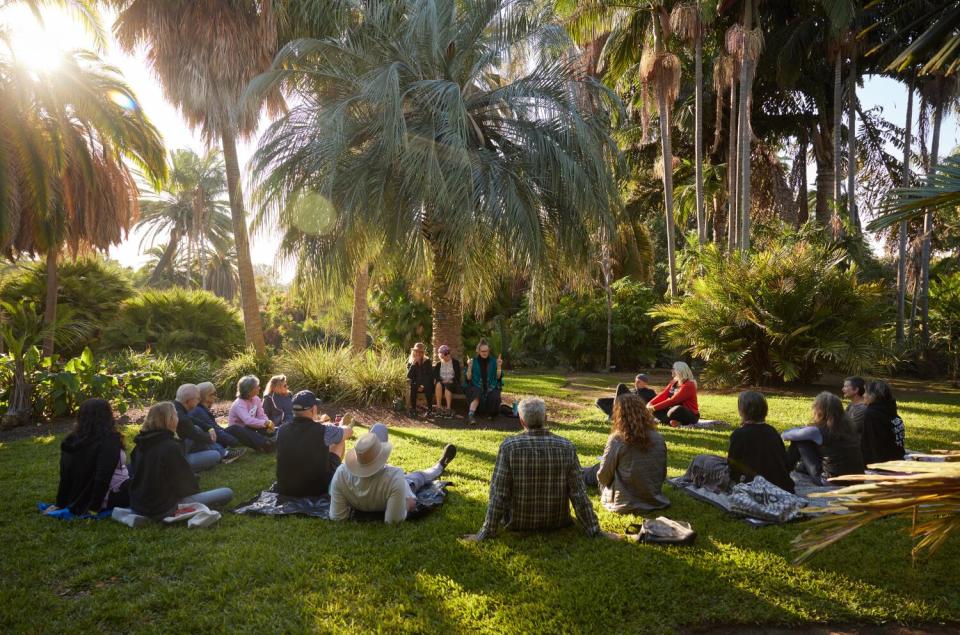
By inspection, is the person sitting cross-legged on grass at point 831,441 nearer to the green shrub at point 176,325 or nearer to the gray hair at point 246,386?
Answer: the gray hair at point 246,386

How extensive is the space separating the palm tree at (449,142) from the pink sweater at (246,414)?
12.7 feet

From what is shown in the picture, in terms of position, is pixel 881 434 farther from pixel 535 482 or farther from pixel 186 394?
pixel 186 394

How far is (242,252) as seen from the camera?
15.3 metres

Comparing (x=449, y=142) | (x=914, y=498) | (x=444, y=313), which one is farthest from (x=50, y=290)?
(x=914, y=498)

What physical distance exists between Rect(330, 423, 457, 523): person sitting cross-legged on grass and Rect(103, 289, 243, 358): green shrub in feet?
45.8

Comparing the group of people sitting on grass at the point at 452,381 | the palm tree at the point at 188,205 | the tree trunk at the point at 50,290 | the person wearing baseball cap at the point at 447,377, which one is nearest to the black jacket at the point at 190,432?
the group of people sitting on grass at the point at 452,381

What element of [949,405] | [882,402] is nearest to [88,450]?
[882,402]

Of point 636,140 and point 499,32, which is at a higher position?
point 636,140

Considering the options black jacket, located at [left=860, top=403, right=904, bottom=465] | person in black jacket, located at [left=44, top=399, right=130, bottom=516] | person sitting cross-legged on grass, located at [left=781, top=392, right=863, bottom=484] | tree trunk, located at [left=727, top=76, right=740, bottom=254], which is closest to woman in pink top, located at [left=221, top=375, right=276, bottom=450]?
person in black jacket, located at [left=44, top=399, right=130, bottom=516]

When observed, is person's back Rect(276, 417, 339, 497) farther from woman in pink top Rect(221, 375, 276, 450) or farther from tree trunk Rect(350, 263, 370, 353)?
tree trunk Rect(350, 263, 370, 353)

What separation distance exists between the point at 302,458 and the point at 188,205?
152 feet

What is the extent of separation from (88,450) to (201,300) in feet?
50.9

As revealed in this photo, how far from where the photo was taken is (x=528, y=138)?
435 inches

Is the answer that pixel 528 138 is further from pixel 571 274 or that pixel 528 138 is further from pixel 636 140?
pixel 636 140
